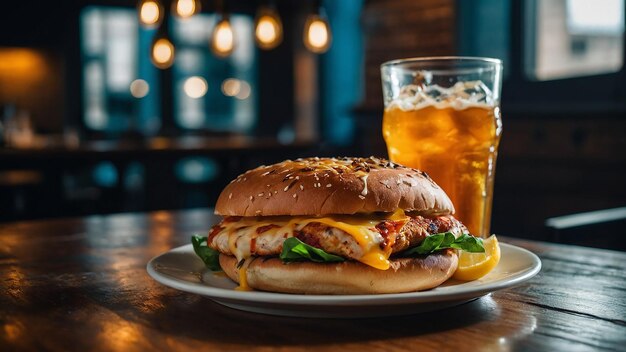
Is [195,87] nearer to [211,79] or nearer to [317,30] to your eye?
[211,79]

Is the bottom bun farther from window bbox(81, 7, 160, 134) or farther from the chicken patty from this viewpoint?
window bbox(81, 7, 160, 134)

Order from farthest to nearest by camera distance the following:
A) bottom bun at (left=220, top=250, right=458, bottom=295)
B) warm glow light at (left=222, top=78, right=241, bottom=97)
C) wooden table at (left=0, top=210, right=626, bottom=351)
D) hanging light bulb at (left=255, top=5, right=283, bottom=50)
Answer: warm glow light at (left=222, top=78, right=241, bottom=97), hanging light bulb at (left=255, top=5, right=283, bottom=50), bottom bun at (left=220, top=250, right=458, bottom=295), wooden table at (left=0, top=210, right=626, bottom=351)

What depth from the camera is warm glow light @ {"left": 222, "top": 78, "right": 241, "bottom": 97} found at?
1215cm

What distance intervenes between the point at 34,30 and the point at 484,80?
9.46m

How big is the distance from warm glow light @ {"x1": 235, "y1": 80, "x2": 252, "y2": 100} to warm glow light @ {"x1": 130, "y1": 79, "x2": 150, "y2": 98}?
61.2 inches

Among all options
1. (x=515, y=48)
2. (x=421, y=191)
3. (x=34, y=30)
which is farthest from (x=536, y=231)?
(x=34, y=30)

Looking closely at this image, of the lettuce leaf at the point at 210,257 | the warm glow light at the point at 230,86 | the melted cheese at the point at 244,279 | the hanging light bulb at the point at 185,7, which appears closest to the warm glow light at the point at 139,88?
the warm glow light at the point at 230,86

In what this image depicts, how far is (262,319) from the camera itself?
3.20 feet

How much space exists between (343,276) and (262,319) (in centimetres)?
13

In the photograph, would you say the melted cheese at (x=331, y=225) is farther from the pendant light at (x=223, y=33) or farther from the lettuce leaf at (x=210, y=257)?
the pendant light at (x=223, y=33)

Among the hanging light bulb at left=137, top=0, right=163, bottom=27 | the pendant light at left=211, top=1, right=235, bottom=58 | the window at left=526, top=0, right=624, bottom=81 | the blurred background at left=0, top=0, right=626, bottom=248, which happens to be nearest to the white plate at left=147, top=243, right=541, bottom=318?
the blurred background at left=0, top=0, right=626, bottom=248

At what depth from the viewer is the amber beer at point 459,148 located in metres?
1.51

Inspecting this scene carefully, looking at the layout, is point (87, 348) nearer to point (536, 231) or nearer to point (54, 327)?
point (54, 327)

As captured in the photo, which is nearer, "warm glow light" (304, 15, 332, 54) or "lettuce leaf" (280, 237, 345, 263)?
"lettuce leaf" (280, 237, 345, 263)
